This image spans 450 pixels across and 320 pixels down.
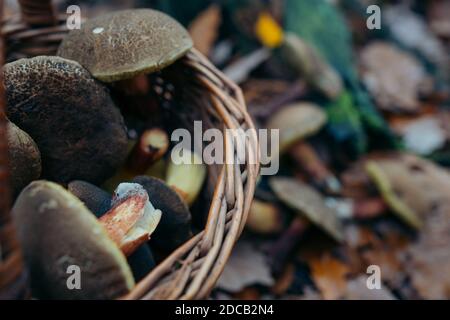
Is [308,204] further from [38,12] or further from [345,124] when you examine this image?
[38,12]

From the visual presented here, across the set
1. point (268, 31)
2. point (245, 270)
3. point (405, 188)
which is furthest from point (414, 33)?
point (245, 270)

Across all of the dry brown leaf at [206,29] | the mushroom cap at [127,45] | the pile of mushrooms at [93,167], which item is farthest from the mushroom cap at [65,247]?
the dry brown leaf at [206,29]

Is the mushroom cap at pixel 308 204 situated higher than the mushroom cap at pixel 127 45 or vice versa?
the mushroom cap at pixel 127 45

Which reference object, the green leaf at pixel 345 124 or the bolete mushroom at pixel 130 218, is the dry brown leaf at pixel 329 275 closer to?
the green leaf at pixel 345 124

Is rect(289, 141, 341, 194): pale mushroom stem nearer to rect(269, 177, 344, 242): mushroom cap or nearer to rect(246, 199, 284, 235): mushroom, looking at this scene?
rect(269, 177, 344, 242): mushroom cap

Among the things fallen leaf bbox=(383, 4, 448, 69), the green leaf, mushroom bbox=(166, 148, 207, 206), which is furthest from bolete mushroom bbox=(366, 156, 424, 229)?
fallen leaf bbox=(383, 4, 448, 69)

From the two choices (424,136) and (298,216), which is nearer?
(298,216)
